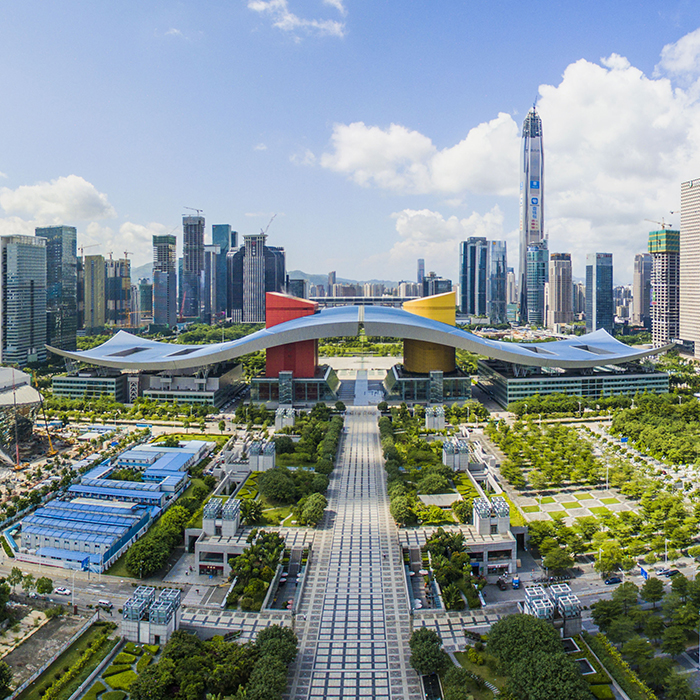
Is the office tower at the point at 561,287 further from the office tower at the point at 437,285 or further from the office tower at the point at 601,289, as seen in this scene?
the office tower at the point at 437,285

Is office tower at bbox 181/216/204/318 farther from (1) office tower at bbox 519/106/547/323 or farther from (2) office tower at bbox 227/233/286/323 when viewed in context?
(1) office tower at bbox 519/106/547/323

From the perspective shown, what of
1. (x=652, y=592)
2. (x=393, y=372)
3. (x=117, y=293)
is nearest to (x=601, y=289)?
(x=393, y=372)

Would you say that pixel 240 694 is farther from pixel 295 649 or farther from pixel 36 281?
pixel 36 281

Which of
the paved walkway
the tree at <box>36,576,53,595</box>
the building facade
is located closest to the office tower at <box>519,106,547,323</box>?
the building facade

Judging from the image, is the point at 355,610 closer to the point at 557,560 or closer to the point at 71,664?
the point at 557,560

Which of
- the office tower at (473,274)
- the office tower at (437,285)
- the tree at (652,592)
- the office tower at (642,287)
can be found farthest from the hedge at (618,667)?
the office tower at (473,274)

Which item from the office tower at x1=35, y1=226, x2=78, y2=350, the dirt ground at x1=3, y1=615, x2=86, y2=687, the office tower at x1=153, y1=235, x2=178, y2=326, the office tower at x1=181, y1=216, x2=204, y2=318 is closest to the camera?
the dirt ground at x1=3, y1=615, x2=86, y2=687
